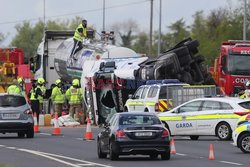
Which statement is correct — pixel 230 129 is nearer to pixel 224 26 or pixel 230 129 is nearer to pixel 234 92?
pixel 234 92

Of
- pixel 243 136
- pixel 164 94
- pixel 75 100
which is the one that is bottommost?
pixel 243 136

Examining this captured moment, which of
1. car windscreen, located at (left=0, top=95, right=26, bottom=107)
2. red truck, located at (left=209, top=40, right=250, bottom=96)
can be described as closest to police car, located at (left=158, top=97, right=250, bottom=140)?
car windscreen, located at (left=0, top=95, right=26, bottom=107)

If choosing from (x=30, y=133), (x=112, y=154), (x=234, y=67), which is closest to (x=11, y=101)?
(x=30, y=133)

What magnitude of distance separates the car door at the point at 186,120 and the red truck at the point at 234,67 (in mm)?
10236

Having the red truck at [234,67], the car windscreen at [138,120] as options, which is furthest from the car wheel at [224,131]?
the red truck at [234,67]

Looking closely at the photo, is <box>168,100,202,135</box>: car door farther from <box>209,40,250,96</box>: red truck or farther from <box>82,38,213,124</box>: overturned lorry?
<box>209,40,250,96</box>: red truck

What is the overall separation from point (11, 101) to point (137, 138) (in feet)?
35.7

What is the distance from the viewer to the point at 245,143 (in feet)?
83.4

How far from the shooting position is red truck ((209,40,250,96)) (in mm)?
42125

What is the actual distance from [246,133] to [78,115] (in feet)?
65.0

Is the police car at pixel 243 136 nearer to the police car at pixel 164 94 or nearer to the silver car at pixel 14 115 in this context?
the silver car at pixel 14 115

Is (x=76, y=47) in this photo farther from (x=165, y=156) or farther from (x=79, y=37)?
(x=165, y=156)

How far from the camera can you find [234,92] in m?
42.0

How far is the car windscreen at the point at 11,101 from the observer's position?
3255 centimetres
